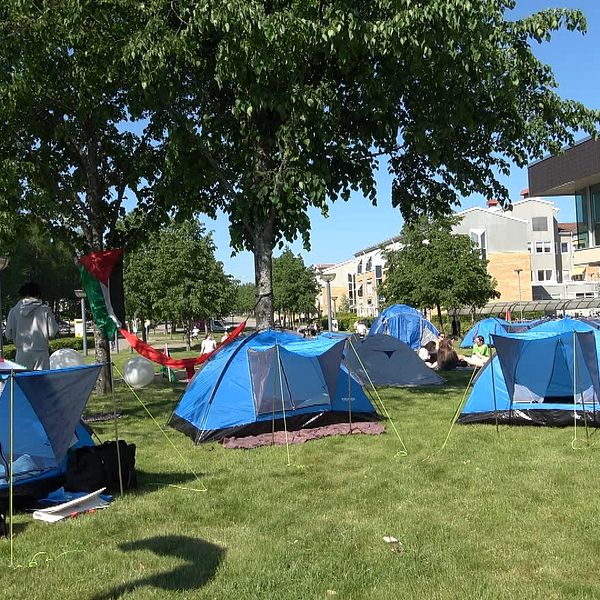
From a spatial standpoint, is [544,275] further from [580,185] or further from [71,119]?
[71,119]

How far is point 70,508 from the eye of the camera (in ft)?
19.2

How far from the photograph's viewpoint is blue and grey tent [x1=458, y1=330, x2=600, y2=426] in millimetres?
9062

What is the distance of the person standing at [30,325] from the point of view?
27.9 feet

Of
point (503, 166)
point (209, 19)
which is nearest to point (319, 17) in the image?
point (209, 19)

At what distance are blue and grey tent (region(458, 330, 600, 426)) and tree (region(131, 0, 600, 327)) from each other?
3657mm

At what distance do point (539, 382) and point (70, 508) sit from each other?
682 centimetres

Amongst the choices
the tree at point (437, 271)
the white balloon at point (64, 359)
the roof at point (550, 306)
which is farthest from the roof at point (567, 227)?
the white balloon at point (64, 359)

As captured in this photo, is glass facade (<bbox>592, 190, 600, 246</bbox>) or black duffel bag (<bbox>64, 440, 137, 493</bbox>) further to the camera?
glass facade (<bbox>592, 190, 600, 246</bbox>)

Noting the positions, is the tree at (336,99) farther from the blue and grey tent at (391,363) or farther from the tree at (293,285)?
the tree at (293,285)

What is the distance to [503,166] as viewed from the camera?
1238cm

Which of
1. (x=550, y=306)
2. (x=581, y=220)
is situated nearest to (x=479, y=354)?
(x=581, y=220)

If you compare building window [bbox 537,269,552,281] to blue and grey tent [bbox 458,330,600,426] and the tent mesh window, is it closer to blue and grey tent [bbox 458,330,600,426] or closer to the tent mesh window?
blue and grey tent [bbox 458,330,600,426]

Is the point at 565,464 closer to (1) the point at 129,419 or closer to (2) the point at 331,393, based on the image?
(2) the point at 331,393

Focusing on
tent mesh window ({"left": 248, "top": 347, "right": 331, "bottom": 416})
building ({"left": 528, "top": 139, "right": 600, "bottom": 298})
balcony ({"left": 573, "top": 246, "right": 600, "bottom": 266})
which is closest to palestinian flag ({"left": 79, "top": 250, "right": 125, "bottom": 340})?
tent mesh window ({"left": 248, "top": 347, "right": 331, "bottom": 416})
